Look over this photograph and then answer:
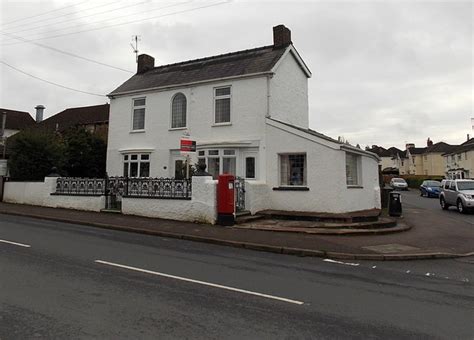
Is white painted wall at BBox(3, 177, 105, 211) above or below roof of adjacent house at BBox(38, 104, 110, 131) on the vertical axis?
below

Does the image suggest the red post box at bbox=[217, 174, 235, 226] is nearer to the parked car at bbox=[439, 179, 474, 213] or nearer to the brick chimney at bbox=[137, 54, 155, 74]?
the brick chimney at bbox=[137, 54, 155, 74]

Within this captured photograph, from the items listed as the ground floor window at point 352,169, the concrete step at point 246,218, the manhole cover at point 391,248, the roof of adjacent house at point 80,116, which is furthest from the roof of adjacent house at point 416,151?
the manhole cover at point 391,248

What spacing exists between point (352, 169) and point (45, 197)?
583 inches

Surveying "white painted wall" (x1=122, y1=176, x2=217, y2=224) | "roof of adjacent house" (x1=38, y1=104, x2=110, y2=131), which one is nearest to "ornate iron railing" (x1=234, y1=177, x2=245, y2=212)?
"white painted wall" (x1=122, y1=176, x2=217, y2=224)

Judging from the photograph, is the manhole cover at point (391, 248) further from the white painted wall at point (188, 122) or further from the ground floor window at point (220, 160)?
the ground floor window at point (220, 160)

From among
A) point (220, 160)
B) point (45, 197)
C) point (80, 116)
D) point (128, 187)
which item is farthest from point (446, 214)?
point (80, 116)

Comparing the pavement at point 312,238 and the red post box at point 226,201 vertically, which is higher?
the red post box at point 226,201

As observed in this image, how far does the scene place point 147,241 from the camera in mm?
10852

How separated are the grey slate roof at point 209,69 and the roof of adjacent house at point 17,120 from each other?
3919 cm

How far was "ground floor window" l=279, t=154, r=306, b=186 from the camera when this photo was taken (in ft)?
56.0

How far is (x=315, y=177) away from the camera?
16.3 meters

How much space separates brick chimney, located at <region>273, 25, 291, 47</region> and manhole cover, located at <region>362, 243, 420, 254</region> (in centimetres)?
1292

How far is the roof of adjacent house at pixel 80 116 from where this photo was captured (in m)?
44.7

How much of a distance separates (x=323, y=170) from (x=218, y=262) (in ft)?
29.4
